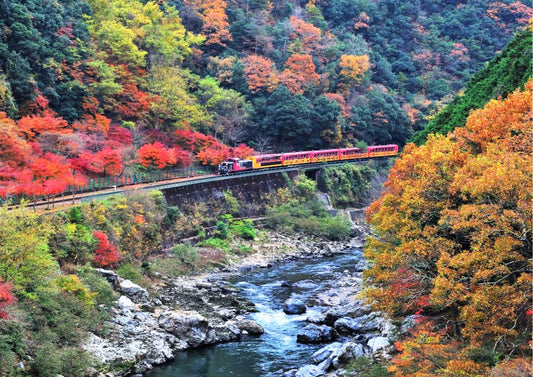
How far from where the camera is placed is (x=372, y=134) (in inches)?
2391

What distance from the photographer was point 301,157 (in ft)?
164

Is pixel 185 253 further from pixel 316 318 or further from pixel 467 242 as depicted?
pixel 467 242

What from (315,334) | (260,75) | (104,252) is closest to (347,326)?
(315,334)

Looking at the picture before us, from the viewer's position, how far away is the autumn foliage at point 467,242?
1372cm

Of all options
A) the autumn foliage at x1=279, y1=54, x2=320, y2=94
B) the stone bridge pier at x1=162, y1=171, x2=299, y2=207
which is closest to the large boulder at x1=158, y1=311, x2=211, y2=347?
the stone bridge pier at x1=162, y1=171, x2=299, y2=207

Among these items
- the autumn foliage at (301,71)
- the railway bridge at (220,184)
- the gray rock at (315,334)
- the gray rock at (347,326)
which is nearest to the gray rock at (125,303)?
the gray rock at (315,334)

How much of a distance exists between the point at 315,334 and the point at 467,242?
7.82 meters

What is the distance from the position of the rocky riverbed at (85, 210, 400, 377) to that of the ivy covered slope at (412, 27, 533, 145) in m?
11.3

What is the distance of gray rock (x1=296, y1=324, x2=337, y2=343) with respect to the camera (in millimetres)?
22297

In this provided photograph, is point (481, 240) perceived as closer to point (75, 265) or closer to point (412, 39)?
point (75, 265)

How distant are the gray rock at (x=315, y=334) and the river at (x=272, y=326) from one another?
299 millimetres

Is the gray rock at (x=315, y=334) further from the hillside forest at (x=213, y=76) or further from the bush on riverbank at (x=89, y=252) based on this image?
the hillside forest at (x=213, y=76)

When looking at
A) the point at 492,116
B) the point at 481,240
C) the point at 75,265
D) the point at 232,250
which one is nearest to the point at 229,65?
the point at 232,250

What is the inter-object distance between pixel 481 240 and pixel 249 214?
100 feet
